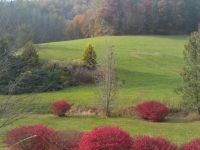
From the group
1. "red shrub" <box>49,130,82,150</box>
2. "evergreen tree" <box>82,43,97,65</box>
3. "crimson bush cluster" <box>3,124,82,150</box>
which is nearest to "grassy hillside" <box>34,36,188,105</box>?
"evergreen tree" <box>82,43,97,65</box>

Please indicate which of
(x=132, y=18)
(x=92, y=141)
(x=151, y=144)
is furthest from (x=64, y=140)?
(x=132, y=18)

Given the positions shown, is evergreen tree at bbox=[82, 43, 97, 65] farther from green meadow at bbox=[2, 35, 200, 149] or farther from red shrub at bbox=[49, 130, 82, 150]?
red shrub at bbox=[49, 130, 82, 150]

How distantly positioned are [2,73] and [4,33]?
2.88 ft

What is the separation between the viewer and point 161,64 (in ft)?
148

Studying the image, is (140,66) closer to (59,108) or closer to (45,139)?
(59,108)

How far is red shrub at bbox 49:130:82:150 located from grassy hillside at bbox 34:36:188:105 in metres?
9.49

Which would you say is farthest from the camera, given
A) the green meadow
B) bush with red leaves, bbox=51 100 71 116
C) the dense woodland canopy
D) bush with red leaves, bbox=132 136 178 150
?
the dense woodland canopy

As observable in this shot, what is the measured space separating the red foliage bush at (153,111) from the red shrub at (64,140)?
11512mm

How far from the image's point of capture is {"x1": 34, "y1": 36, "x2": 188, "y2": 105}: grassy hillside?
28.6 m

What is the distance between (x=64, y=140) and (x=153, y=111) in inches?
474

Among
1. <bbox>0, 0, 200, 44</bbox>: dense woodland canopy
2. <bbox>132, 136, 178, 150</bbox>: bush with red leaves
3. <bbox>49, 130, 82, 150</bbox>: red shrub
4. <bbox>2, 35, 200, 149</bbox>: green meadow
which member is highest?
<bbox>0, 0, 200, 44</bbox>: dense woodland canopy

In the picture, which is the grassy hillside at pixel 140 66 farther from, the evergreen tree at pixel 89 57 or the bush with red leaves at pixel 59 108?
the evergreen tree at pixel 89 57

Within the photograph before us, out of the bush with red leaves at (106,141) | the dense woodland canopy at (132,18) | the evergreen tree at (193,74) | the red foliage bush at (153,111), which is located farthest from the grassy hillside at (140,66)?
the bush with red leaves at (106,141)

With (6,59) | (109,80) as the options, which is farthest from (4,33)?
(109,80)
